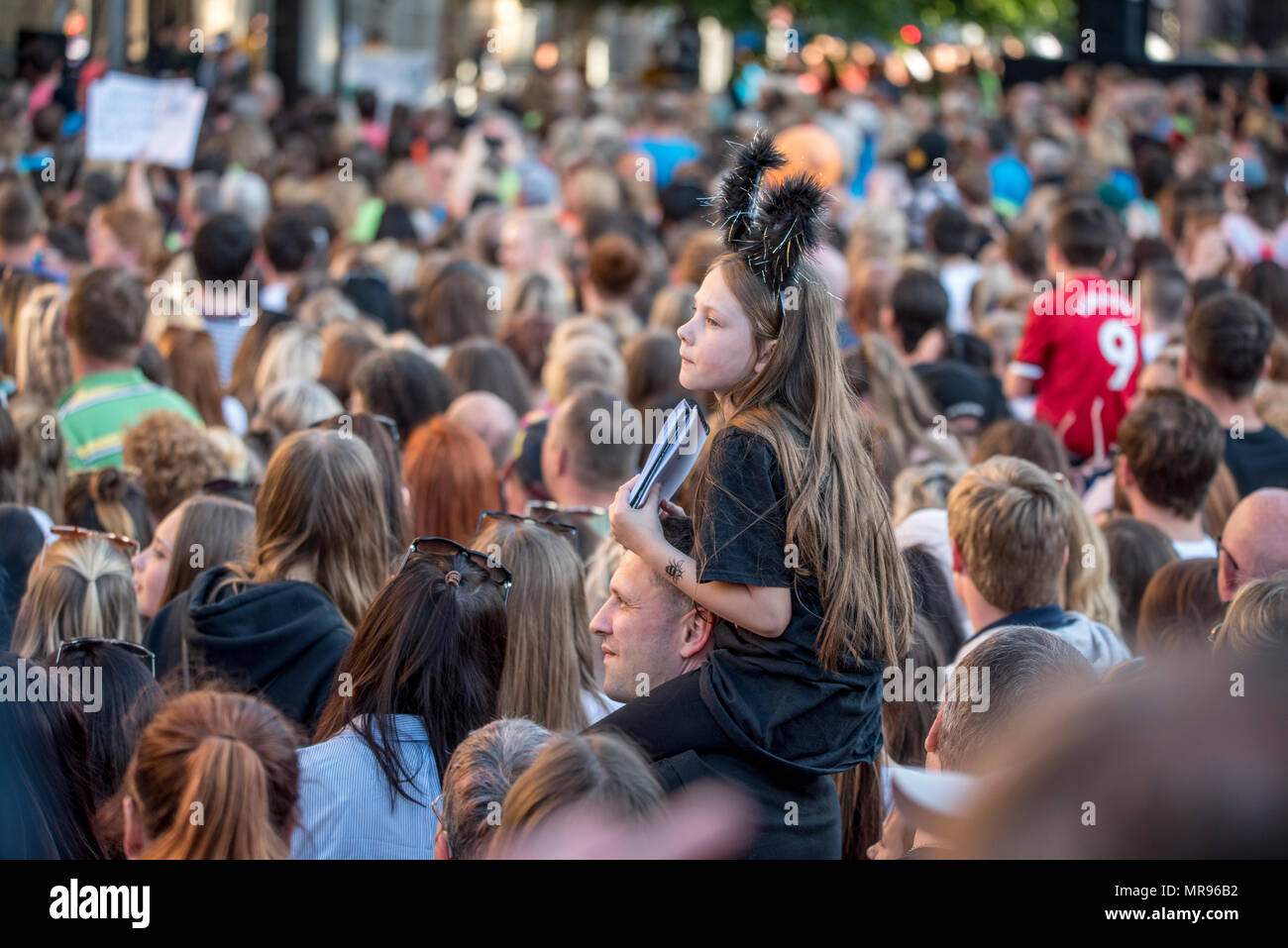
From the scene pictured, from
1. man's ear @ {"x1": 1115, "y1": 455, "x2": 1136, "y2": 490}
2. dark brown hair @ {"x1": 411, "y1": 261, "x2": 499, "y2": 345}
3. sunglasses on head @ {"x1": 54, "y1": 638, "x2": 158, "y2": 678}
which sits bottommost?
sunglasses on head @ {"x1": 54, "y1": 638, "x2": 158, "y2": 678}

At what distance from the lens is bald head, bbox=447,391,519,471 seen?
5474mm

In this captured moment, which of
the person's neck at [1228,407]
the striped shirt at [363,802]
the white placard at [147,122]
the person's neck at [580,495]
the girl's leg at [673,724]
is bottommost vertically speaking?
the striped shirt at [363,802]

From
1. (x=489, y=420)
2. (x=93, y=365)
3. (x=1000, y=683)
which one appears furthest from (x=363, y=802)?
(x=93, y=365)

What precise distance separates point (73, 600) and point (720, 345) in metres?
1.81

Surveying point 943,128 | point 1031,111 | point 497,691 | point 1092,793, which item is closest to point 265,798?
point 497,691

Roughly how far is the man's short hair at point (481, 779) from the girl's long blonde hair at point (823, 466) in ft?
1.77

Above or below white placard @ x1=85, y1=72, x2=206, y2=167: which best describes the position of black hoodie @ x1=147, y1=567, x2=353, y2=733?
below

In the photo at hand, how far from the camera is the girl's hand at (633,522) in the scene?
2.73 m

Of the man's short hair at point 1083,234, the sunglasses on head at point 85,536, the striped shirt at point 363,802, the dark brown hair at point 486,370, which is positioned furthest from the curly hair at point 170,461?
the man's short hair at point 1083,234

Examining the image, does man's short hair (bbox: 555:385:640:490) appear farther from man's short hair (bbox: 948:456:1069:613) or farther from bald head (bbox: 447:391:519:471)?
man's short hair (bbox: 948:456:1069:613)

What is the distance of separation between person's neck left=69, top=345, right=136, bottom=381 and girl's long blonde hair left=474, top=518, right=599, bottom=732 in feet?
8.94

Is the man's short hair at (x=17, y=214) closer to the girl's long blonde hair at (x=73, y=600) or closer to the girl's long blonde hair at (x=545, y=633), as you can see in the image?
the girl's long blonde hair at (x=73, y=600)

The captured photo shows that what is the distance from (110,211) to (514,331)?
256 centimetres

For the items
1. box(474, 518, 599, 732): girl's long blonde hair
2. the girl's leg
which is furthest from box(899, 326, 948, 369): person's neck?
the girl's leg
